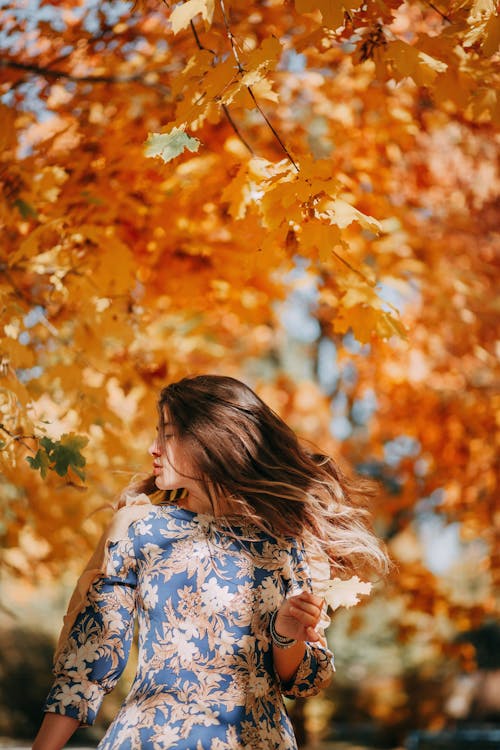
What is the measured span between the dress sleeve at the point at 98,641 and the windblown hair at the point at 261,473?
305 millimetres

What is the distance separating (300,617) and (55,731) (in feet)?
2.02

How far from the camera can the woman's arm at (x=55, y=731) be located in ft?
6.67

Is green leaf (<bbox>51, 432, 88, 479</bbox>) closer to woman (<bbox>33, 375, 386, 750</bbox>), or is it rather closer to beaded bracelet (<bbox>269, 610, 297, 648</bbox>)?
woman (<bbox>33, 375, 386, 750</bbox>)

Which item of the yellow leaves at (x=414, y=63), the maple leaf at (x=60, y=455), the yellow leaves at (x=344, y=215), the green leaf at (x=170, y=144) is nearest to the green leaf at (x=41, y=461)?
the maple leaf at (x=60, y=455)

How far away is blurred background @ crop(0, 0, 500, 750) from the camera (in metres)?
2.71

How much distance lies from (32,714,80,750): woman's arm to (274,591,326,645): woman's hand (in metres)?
0.52

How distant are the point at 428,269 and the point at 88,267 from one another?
2578 millimetres

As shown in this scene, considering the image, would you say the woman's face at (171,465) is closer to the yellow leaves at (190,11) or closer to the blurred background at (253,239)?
the blurred background at (253,239)

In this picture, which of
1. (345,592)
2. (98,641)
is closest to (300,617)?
(345,592)

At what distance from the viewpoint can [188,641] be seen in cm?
215

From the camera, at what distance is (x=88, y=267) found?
3529 millimetres

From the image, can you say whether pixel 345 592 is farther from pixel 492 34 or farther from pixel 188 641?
pixel 492 34

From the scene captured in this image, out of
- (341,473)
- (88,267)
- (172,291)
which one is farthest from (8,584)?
(341,473)

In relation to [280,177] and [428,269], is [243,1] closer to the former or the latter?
[280,177]
